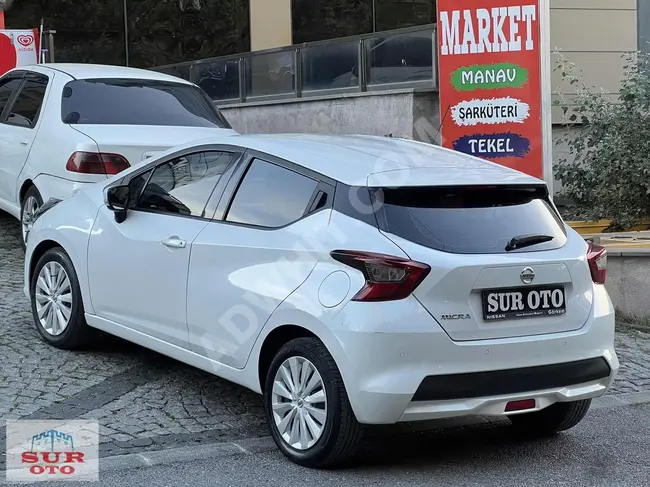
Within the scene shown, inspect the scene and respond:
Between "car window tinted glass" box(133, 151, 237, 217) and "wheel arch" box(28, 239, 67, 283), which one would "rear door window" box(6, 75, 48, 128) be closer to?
"wheel arch" box(28, 239, 67, 283)

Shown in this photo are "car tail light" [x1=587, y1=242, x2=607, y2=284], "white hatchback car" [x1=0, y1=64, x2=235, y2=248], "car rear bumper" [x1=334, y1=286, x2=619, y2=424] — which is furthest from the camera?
"white hatchback car" [x1=0, y1=64, x2=235, y2=248]

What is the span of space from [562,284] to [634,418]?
152 cm

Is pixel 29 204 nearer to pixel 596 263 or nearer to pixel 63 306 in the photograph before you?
pixel 63 306

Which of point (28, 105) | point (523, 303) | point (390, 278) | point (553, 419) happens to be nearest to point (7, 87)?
point (28, 105)

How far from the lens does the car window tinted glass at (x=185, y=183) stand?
5750 millimetres

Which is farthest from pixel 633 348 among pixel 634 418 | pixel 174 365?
pixel 174 365

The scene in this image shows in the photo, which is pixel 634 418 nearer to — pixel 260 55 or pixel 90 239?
pixel 90 239

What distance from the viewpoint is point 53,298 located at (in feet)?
22.6

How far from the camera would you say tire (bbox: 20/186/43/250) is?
29.4 ft

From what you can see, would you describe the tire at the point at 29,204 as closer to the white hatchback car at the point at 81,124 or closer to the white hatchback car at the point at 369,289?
the white hatchback car at the point at 81,124

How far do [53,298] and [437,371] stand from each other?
3.28 metres

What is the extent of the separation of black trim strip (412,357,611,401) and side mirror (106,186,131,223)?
2.51 meters

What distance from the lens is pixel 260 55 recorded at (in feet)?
49.4

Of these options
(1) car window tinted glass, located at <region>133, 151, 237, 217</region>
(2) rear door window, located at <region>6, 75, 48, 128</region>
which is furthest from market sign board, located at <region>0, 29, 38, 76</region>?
(1) car window tinted glass, located at <region>133, 151, 237, 217</region>
